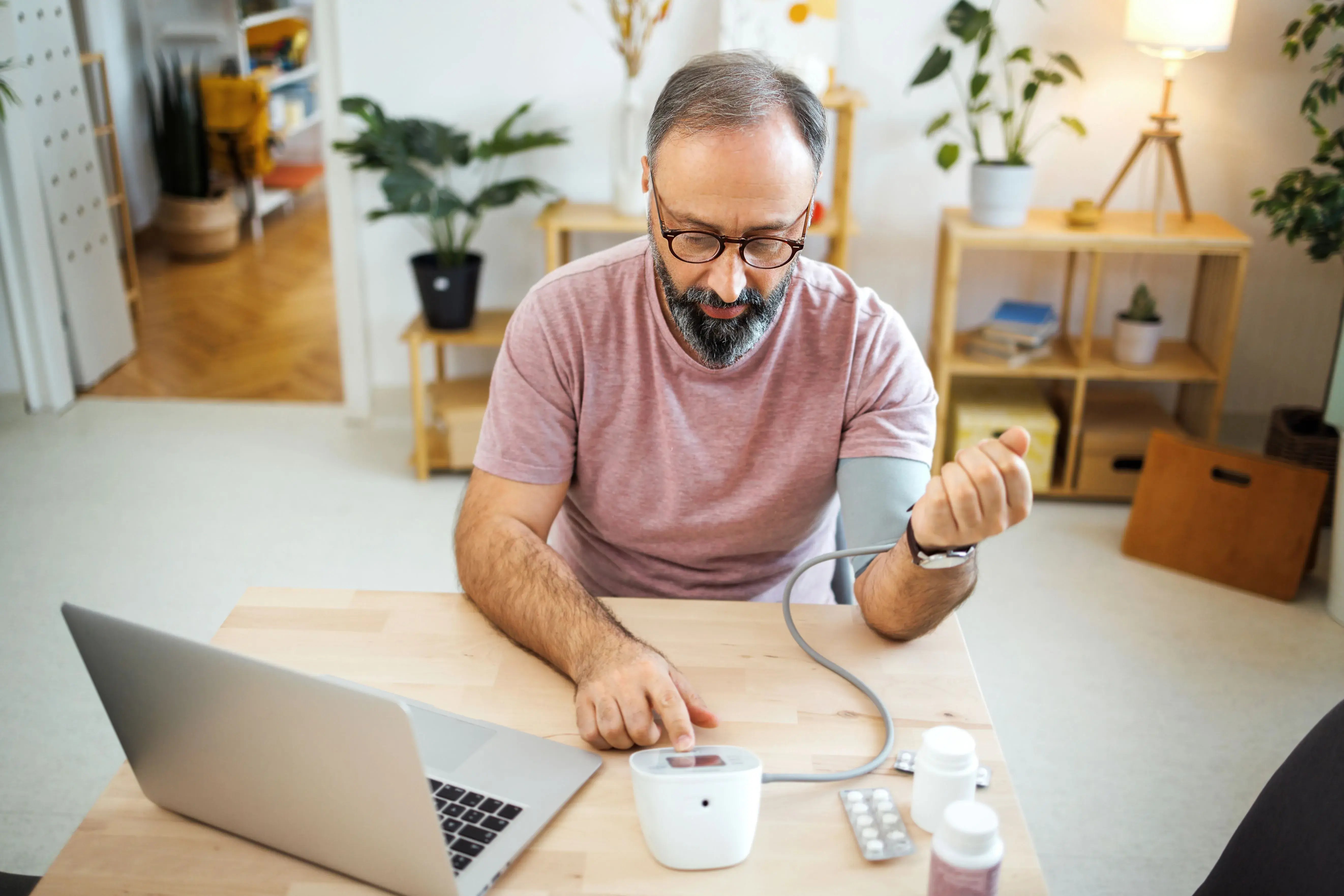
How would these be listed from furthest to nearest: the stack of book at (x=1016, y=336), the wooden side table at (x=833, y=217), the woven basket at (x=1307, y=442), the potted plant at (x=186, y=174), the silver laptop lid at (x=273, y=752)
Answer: the potted plant at (x=186, y=174) → the stack of book at (x=1016, y=336) → the wooden side table at (x=833, y=217) → the woven basket at (x=1307, y=442) → the silver laptop lid at (x=273, y=752)

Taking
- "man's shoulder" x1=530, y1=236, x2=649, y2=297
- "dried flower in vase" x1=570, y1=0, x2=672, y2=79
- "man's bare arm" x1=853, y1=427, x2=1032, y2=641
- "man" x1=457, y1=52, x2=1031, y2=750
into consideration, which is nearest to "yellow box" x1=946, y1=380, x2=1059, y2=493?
"dried flower in vase" x1=570, y1=0, x2=672, y2=79

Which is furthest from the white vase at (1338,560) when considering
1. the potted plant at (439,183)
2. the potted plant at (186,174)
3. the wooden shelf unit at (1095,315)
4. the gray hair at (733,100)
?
the potted plant at (186,174)

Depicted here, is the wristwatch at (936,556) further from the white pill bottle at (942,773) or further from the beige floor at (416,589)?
the beige floor at (416,589)

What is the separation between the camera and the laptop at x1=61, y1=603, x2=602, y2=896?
785mm

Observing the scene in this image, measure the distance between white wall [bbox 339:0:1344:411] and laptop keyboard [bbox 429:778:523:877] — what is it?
2.59 m

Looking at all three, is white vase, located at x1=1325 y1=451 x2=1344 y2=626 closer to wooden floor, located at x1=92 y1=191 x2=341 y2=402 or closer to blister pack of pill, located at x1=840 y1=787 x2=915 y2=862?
blister pack of pill, located at x1=840 y1=787 x2=915 y2=862

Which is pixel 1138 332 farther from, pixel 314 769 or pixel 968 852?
pixel 314 769

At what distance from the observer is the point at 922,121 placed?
3.25 meters

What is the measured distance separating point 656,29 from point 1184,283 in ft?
5.51

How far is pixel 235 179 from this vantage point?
5742 mm

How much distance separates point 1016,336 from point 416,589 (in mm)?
1707

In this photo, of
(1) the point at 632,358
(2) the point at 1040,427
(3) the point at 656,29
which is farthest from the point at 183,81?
(1) the point at 632,358

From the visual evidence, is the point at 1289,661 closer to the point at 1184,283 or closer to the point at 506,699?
the point at 1184,283

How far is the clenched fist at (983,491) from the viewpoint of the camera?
98 cm
